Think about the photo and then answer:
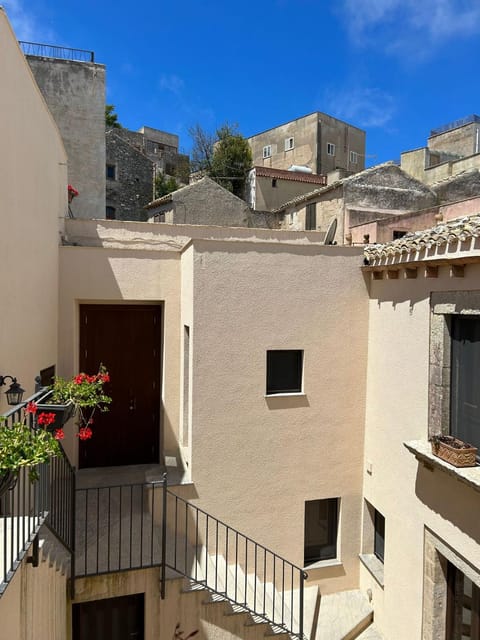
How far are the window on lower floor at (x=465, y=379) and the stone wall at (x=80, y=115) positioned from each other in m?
11.5

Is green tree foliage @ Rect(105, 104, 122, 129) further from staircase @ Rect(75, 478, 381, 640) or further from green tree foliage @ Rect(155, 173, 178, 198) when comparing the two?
staircase @ Rect(75, 478, 381, 640)

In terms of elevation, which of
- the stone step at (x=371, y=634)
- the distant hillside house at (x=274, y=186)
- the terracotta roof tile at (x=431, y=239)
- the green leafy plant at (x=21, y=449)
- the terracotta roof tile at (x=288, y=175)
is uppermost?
the terracotta roof tile at (x=288, y=175)

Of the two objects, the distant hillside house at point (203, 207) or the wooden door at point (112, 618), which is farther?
the distant hillside house at point (203, 207)

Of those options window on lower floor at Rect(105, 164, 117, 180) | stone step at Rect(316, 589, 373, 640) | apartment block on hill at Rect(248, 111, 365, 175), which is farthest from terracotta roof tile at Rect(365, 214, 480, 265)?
apartment block on hill at Rect(248, 111, 365, 175)

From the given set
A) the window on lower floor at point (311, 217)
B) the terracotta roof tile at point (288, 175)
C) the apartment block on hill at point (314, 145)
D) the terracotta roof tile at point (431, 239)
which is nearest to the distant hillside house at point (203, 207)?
the window on lower floor at point (311, 217)

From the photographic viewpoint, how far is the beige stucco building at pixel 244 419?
5926mm

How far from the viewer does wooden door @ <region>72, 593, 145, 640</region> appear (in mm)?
6391

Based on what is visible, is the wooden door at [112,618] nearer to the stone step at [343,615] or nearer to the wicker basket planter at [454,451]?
the stone step at [343,615]

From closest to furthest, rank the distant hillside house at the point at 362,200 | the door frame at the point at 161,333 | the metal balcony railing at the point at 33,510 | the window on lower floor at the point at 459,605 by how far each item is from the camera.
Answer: the metal balcony railing at the point at 33,510, the window on lower floor at the point at 459,605, the door frame at the point at 161,333, the distant hillside house at the point at 362,200

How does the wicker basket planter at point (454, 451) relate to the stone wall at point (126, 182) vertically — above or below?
below

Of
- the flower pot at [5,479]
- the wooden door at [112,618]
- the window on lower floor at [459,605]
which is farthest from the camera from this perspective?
the wooden door at [112,618]

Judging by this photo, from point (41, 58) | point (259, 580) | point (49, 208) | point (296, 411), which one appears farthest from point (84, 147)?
point (259, 580)

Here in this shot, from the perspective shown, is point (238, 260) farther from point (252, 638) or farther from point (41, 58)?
point (41, 58)

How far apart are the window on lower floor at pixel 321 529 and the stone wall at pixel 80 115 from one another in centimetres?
1073
